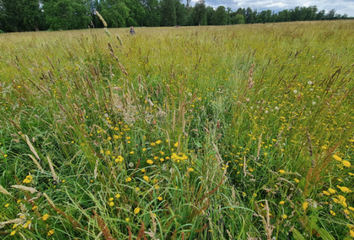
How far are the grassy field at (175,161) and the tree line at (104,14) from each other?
78.3ft

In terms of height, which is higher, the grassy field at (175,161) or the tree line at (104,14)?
the tree line at (104,14)

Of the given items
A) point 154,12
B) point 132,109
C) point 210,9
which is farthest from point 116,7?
point 132,109

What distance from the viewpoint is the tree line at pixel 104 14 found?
36156 mm

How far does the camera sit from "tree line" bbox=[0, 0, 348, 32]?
119ft

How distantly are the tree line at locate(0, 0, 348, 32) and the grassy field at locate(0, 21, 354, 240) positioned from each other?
2386 cm

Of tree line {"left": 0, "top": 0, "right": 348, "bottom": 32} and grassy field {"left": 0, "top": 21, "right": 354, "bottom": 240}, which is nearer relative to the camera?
grassy field {"left": 0, "top": 21, "right": 354, "bottom": 240}

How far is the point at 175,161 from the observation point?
134 centimetres

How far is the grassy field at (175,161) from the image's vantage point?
99 centimetres

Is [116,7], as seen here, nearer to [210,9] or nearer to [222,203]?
[210,9]

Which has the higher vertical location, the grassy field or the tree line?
the tree line

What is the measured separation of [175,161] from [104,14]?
47733mm

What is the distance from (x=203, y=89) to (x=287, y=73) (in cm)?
185

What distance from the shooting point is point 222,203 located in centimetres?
120

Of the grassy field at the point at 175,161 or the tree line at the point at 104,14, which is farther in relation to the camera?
the tree line at the point at 104,14
